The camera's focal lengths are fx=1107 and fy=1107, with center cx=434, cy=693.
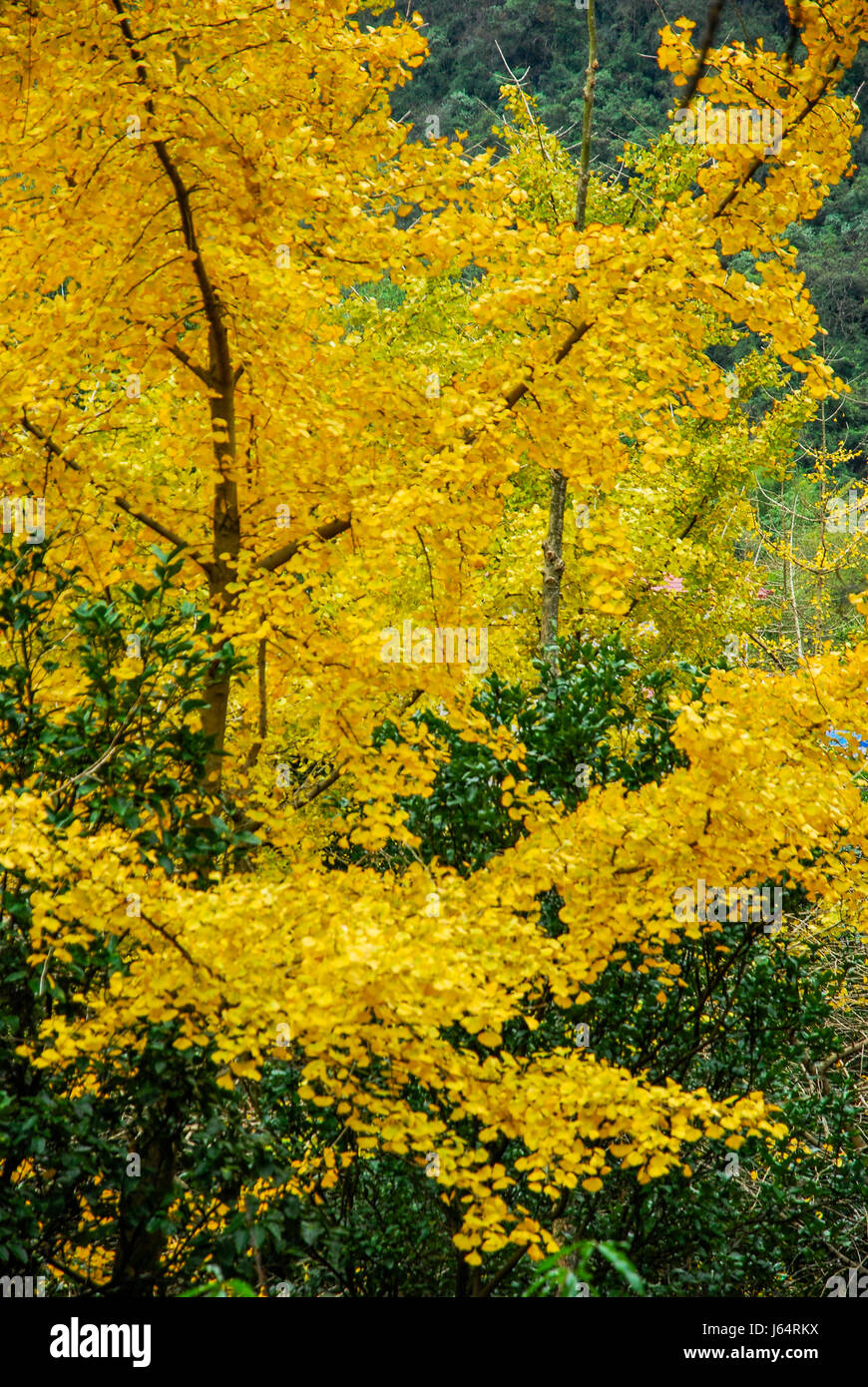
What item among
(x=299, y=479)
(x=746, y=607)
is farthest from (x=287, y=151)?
(x=746, y=607)

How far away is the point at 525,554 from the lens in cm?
1176

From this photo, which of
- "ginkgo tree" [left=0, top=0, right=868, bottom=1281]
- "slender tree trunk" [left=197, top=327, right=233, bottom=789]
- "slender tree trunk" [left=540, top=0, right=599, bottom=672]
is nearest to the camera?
"ginkgo tree" [left=0, top=0, right=868, bottom=1281]

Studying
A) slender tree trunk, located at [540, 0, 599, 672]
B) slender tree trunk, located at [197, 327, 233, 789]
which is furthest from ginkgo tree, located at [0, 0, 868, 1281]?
slender tree trunk, located at [540, 0, 599, 672]

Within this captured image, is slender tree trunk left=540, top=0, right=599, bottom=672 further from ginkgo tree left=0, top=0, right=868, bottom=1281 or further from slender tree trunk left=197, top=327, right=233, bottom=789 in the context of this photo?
slender tree trunk left=197, top=327, right=233, bottom=789

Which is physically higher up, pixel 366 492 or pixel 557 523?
pixel 557 523

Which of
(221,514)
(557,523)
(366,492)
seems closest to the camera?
(366,492)

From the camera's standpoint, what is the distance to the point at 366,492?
16.2ft

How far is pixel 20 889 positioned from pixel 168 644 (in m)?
0.96

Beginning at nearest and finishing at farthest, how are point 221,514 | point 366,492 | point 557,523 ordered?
point 366,492, point 221,514, point 557,523

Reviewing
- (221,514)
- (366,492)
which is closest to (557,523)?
(221,514)

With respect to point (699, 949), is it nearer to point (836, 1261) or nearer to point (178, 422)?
point (836, 1261)

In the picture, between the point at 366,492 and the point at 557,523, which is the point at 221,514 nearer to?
the point at 366,492

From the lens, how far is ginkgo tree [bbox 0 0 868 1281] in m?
3.58

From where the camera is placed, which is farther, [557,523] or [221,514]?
[557,523]
